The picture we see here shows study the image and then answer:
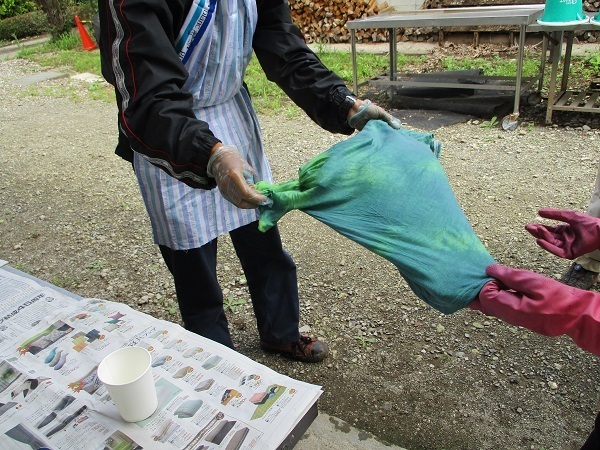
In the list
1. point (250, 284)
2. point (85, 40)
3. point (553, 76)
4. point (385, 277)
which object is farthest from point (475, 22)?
point (85, 40)

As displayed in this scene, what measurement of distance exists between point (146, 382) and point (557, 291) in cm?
98

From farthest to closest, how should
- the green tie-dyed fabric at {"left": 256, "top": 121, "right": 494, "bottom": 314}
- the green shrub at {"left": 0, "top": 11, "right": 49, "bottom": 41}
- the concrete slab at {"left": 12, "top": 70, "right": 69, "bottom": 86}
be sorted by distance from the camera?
the green shrub at {"left": 0, "top": 11, "right": 49, "bottom": 41}, the concrete slab at {"left": 12, "top": 70, "right": 69, "bottom": 86}, the green tie-dyed fabric at {"left": 256, "top": 121, "right": 494, "bottom": 314}

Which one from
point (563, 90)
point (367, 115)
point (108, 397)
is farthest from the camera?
point (563, 90)

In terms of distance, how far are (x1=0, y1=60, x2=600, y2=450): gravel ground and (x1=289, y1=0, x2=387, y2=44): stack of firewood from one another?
3068mm

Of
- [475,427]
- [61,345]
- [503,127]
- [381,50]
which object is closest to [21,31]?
[381,50]

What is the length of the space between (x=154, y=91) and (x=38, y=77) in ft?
22.7

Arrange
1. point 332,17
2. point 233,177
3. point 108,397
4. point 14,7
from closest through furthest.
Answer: point 233,177
point 108,397
point 332,17
point 14,7

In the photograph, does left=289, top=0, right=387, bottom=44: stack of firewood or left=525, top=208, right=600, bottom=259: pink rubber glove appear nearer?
→ left=525, top=208, right=600, bottom=259: pink rubber glove

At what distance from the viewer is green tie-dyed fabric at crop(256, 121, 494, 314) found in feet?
3.90

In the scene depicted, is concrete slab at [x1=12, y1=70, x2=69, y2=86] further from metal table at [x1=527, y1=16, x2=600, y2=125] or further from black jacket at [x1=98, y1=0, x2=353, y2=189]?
black jacket at [x1=98, y1=0, x2=353, y2=189]

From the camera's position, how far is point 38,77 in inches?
281

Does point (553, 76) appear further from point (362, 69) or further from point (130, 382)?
point (130, 382)

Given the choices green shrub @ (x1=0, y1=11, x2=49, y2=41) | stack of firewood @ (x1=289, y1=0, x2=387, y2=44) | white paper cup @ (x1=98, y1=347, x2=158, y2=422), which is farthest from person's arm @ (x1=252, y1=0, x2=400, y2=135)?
green shrub @ (x1=0, y1=11, x2=49, y2=41)

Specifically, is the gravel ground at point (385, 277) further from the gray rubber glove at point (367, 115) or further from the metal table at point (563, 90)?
the gray rubber glove at point (367, 115)
